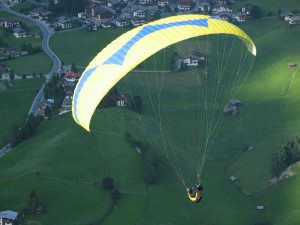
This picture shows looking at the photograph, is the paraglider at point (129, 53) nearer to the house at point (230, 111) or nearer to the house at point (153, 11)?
the house at point (230, 111)

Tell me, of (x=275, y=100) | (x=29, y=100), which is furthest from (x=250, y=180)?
(x=29, y=100)

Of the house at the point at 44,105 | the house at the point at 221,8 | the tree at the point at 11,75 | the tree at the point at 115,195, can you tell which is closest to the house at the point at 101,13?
the house at the point at 221,8

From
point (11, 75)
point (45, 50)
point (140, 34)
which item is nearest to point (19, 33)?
point (45, 50)

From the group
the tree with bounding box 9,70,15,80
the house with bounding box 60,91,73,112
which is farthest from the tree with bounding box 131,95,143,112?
the tree with bounding box 9,70,15,80

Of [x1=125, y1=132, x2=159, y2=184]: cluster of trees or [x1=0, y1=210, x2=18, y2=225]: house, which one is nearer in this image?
[x1=0, y1=210, x2=18, y2=225]: house

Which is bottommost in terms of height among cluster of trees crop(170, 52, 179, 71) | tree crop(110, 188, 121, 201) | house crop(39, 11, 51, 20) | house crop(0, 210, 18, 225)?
house crop(39, 11, 51, 20)

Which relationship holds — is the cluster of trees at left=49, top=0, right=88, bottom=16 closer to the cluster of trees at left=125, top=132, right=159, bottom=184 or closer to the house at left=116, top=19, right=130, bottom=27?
the house at left=116, top=19, right=130, bottom=27
